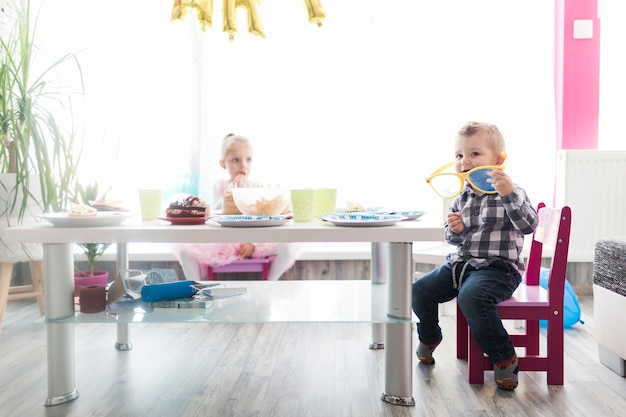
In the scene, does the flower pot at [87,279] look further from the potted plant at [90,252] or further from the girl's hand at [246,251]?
the girl's hand at [246,251]

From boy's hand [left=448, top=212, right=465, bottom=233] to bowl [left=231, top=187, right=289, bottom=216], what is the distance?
2.12 ft

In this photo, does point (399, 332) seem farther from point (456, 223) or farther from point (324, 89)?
point (324, 89)

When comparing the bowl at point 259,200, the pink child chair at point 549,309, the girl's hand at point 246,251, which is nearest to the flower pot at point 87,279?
the girl's hand at point 246,251

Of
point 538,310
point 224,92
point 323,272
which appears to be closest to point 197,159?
point 224,92

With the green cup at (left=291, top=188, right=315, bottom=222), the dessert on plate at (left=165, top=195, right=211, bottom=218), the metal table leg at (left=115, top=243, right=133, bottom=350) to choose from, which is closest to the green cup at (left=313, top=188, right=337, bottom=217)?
the green cup at (left=291, top=188, right=315, bottom=222)

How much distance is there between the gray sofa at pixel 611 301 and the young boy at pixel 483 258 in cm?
27

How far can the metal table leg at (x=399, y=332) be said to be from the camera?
1.81m

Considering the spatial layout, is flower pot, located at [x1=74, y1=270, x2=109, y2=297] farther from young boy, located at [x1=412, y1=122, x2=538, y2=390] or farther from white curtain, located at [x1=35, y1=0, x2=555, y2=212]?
young boy, located at [x1=412, y1=122, x2=538, y2=390]

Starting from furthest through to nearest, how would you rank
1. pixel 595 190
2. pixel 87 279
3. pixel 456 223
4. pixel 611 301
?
1. pixel 595 190
2. pixel 87 279
3. pixel 456 223
4. pixel 611 301

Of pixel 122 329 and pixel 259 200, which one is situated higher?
pixel 259 200

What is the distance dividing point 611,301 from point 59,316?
169 centimetres

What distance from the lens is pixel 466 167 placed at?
7.18ft

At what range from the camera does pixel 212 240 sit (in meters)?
A: 1.73

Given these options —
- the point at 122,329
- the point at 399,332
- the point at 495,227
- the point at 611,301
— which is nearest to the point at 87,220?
the point at 122,329
